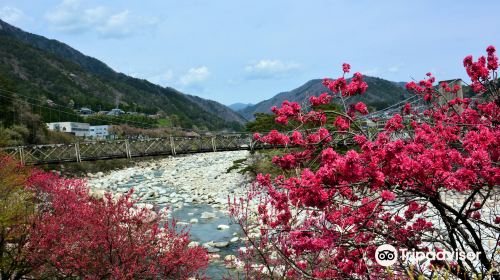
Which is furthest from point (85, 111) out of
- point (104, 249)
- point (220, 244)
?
point (104, 249)

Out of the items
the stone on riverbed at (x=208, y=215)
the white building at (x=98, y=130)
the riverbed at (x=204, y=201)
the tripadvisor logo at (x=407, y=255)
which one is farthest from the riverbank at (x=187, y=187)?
the white building at (x=98, y=130)

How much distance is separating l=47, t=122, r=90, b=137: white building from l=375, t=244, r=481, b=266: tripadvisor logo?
70415 millimetres

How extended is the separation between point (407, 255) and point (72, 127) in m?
78.1

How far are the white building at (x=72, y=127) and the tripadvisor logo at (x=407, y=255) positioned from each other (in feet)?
231

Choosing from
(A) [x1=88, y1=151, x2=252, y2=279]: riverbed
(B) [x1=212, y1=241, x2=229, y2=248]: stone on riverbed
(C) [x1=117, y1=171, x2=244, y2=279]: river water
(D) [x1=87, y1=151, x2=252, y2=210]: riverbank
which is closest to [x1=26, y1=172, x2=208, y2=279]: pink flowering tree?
(C) [x1=117, y1=171, x2=244, y2=279]: river water

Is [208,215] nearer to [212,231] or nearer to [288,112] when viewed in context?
[212,231]

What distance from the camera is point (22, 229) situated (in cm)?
746

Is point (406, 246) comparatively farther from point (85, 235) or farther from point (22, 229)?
point (22, 229)

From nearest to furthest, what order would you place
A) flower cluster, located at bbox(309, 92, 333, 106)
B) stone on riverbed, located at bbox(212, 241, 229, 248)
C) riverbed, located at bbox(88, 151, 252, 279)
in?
flower cluster, located at bbox(309, 92, 333, 106) < riverbed, located at bbox(88, 151, 252, 279) < stone on riverbed, located at bbox(212, 241, 229, 248)

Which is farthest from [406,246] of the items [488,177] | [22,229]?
[22,229]

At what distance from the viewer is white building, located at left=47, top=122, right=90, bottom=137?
70.8 metres

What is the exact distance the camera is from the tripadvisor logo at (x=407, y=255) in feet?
12.0

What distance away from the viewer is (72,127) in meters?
74.8

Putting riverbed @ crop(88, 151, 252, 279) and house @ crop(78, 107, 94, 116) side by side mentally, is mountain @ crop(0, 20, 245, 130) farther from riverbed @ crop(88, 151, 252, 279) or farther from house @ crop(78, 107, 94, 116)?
riverbed @ crop(88, 151, 252, 279)
